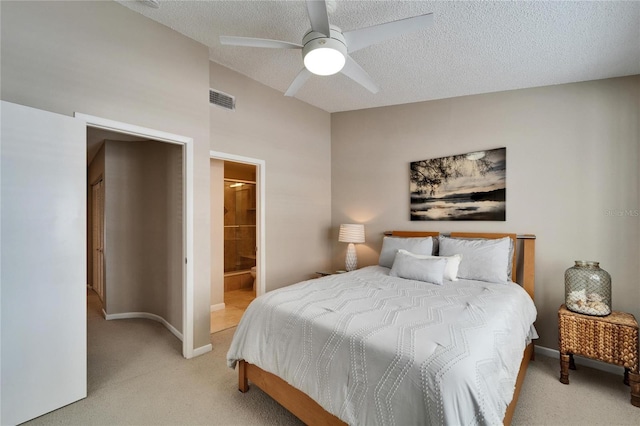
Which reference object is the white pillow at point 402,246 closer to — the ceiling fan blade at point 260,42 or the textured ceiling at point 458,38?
the textured ceiling at point 458,38

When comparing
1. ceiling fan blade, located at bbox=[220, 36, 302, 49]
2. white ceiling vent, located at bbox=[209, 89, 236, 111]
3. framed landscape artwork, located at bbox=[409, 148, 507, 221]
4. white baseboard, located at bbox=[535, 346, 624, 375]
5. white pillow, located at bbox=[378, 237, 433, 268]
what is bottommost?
white baseboard, located at bbox=[535, 346, 624, 375]

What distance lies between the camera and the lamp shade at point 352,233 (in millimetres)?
4047

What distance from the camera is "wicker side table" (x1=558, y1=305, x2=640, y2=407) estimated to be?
2193 mm

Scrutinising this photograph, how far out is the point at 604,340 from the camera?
2305 millimetres

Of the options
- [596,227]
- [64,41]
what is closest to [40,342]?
[64,41]

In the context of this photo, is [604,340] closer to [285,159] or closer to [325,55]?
[325,55]

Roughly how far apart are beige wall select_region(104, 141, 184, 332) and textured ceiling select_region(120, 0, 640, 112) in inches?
66.7

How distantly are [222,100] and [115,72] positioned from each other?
3.64 ft

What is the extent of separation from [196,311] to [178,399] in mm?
826

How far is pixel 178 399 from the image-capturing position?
219 cm

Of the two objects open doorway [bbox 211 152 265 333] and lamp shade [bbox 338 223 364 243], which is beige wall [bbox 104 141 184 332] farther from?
lamp shade [bbox 338 223 364 243]

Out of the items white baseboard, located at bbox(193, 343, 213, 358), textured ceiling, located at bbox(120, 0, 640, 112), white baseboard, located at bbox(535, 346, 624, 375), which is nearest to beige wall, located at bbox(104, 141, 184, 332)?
white baseboard, located at bbox(193, 343, 213, 358)

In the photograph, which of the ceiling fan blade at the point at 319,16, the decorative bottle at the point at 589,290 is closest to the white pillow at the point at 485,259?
the decorative bottle at the point at 589,290

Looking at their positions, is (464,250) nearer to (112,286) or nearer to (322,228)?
(322,228)
